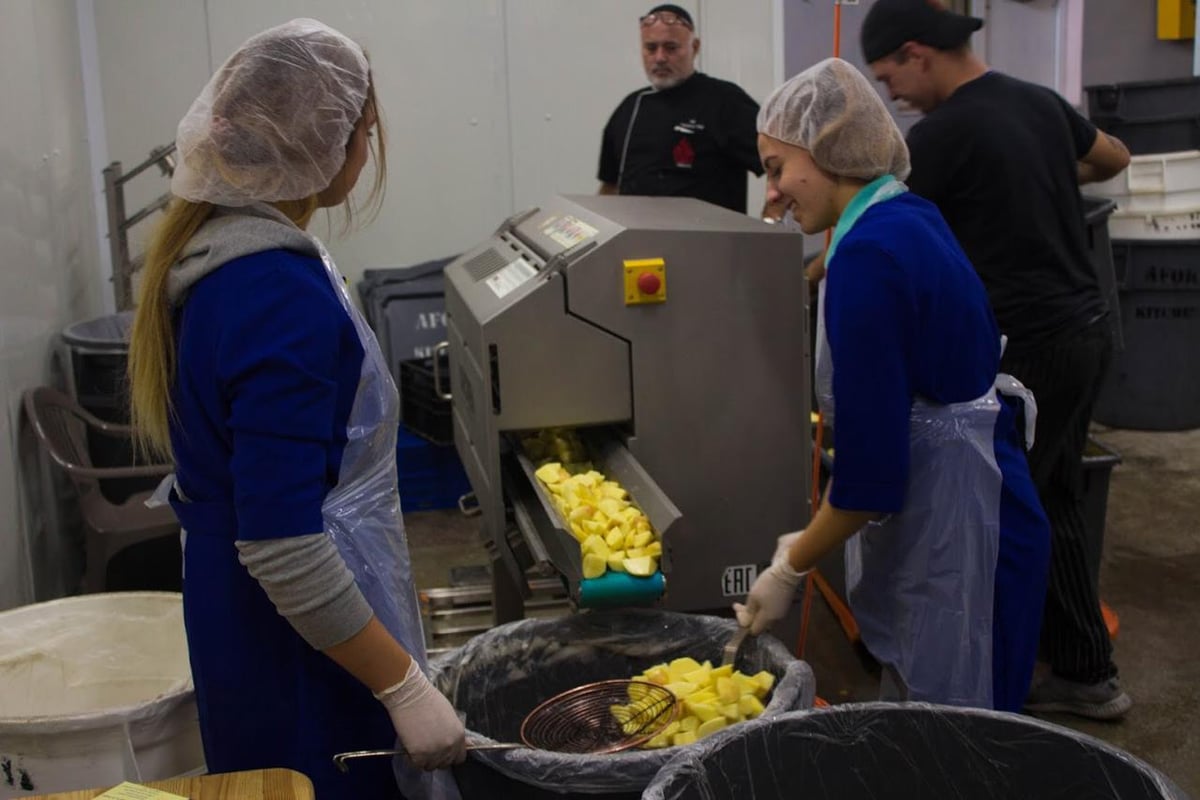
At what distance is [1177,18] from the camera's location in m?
5.55

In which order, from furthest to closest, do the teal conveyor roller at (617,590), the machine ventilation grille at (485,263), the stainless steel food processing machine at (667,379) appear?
the machine ventilation grille at (485,263) → the stainless steel food processing machine at (667,379) → the teal conveyor roller at (617,590)

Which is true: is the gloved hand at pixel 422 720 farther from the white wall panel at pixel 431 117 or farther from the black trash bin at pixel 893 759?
the white wall panel at pixel 431 117

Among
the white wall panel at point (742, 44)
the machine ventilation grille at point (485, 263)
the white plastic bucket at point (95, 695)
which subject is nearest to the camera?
the white plastic bucket at point (95, 695)

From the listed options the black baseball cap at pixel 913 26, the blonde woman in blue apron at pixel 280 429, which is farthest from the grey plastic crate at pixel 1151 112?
the blonde woman in blue apron at pixel 280 429

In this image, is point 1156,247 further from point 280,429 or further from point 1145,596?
point 280,429

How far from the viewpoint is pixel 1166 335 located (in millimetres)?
4941

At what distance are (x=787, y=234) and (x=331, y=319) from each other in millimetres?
1222

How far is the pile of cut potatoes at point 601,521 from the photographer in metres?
1.77

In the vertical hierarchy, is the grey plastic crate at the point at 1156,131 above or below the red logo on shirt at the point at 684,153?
above

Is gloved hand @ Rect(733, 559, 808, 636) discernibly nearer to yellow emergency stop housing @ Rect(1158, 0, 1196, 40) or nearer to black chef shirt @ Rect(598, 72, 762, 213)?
black chef shirt @ Rect(598, 72, 762, 213)

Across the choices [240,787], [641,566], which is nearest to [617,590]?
[641,566]

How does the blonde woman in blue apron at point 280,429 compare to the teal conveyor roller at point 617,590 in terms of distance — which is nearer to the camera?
the blonde woman in blue apron at point 280,429

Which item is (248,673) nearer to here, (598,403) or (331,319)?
(331,319)

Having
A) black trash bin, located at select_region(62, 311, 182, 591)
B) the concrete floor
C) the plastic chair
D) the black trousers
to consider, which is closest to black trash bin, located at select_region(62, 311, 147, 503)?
black trash bin, located at select_region(62, 311, 182, 591)
